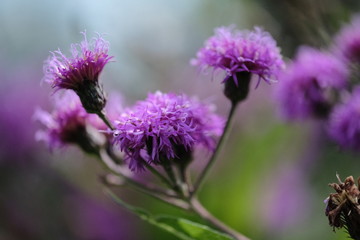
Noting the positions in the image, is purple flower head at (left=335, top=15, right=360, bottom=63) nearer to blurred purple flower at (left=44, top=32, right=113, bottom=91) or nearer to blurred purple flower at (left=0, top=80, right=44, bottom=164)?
blurred purple flower at (left=44, top=32, right=113, bottom=91)

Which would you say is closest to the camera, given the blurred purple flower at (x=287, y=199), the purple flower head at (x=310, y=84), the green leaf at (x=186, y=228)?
the green leaf at (x=186, y=228)

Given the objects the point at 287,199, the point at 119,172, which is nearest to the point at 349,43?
the point at 119,172

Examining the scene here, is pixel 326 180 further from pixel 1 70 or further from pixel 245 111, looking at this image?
pixel 1 70

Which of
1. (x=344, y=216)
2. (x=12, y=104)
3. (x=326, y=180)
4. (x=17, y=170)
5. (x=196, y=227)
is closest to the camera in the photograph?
(x=344, y=216)

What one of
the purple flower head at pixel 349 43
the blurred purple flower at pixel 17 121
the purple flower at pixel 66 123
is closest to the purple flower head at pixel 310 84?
the purple flower head at pixel 349 43

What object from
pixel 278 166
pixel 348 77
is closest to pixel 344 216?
pixel 348 77

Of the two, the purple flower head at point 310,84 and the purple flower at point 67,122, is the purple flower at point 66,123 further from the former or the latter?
the purple flower head at point 310,84
